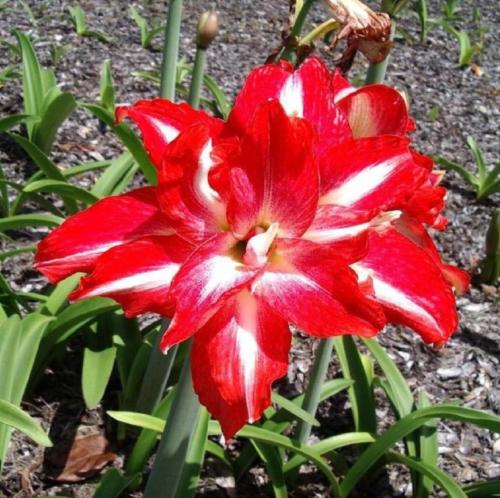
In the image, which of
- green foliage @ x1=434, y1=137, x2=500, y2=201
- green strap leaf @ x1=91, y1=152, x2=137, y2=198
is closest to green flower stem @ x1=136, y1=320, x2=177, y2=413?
green strap leaf @ x1=91, y1=152, x2=137, y2=198

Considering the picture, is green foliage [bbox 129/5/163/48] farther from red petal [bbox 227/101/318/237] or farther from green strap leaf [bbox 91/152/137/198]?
red petal [bbox 227/101/318/237]

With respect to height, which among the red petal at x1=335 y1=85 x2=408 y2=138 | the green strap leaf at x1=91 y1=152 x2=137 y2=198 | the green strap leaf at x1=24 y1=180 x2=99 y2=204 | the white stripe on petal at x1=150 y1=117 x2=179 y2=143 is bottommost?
the green strap leaf at x1=91 y1=152 x2=137 y2=198

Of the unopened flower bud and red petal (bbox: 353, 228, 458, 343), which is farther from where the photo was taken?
the unopened flower bud

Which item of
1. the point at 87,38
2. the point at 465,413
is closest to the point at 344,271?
the point at 465,413

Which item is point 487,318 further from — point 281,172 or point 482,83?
point 482,83

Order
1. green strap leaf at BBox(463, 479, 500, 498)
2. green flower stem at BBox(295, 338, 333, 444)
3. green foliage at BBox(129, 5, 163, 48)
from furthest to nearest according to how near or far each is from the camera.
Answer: green foliage at BBox(129, 5, 163, 48), green strap leaf at BBox(463, 479, 500, 498), green flower stem at BBox(295, 338, 333, 444)

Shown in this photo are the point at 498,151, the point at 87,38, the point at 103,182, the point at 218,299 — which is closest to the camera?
the point at 218,299

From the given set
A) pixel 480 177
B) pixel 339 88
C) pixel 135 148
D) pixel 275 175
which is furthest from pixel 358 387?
pixel 480 177
